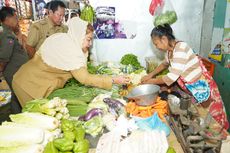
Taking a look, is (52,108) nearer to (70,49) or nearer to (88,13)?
(70,49)

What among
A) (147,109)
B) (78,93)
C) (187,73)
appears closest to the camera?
(147,109)

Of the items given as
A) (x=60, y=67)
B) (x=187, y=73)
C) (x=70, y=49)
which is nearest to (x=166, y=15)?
(x=187, y=73)

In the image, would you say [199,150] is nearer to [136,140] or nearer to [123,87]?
[136,140]

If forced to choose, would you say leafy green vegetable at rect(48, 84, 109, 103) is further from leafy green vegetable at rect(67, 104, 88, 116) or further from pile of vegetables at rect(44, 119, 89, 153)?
pile of vegetables at rect(44, 119, 89, 153)

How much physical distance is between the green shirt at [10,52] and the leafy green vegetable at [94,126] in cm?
248

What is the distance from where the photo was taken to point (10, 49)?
4.02 meters

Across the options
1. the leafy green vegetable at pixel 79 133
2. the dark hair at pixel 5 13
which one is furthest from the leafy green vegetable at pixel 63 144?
the dark hair at pixel 5 13

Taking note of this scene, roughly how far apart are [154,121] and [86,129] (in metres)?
0.61

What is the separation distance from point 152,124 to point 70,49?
47.8 inches

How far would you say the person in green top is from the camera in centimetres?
398

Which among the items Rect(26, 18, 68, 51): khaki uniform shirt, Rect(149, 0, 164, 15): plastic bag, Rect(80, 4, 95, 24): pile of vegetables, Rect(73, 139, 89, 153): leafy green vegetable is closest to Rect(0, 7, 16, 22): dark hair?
Rect(26, 18, 68, 51): khaki uniform shirt

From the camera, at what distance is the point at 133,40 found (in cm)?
466

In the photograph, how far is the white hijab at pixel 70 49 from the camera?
2721 millimetres

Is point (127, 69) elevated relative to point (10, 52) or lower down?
lower down
